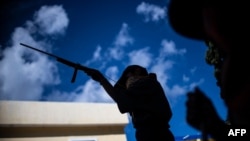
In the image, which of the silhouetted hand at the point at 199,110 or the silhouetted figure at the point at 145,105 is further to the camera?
the silhouetted figure at the point at 145,105

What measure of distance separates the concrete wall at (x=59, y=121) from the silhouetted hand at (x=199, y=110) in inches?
450

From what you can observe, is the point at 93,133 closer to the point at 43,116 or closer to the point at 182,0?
the point at 43,116

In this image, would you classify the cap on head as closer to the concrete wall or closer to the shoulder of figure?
Answer: the shoulder of figure

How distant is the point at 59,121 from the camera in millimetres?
12305

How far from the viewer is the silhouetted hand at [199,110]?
1.12m

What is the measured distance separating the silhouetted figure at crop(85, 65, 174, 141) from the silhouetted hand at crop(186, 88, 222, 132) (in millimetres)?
1721

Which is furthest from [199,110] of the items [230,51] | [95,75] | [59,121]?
[59,121]

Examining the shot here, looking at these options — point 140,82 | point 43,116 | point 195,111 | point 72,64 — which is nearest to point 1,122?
point 43,116

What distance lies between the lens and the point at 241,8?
86cm

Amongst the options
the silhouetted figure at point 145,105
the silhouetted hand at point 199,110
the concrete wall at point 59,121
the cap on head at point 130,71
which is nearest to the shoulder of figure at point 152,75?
the silhouetted figure at point 145,105

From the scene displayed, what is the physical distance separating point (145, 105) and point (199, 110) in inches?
75.5

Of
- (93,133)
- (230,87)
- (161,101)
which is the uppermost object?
(93,133)

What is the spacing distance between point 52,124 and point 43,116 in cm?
53

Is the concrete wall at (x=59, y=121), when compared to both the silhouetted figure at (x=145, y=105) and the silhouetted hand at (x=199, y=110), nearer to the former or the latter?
the silhouetted figure at (x=145, y=105)
